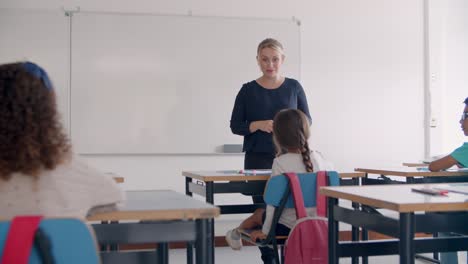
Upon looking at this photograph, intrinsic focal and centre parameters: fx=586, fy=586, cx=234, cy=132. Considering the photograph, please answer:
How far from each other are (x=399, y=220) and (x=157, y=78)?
3.53 m

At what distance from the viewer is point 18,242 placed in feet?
4.12

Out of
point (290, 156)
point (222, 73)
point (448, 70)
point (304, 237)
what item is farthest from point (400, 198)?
point (448, 70)

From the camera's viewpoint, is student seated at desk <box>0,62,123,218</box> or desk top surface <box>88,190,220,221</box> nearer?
student seated at desk <box>0,62,123,218</box>

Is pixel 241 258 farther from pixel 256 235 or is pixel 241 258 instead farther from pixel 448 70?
pixel 448 70

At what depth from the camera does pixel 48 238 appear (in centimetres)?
127

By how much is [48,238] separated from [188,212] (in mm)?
461

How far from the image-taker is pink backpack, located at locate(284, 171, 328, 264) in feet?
8.56

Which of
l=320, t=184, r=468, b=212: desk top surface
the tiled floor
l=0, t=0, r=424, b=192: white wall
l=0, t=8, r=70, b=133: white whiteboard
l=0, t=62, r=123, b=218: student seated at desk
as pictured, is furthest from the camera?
l=0, t=0, r=424, b=192: white wall

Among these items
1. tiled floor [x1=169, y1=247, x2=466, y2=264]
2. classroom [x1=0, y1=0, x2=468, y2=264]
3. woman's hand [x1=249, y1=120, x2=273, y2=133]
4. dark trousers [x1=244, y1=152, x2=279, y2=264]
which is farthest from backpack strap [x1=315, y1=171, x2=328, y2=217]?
classroom [x1=0, y1=0, x2=468, y2=264]

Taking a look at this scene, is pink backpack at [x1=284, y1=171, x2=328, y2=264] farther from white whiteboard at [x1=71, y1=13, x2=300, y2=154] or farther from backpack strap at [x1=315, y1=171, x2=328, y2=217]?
white whiteboard at [x1=71, y1=13, x2=300, y2=154]

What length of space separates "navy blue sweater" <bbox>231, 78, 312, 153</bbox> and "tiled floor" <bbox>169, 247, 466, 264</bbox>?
4.20 ft

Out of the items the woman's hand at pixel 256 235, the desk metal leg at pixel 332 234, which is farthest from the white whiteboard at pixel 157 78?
the desk metal leg at pixel 332 234

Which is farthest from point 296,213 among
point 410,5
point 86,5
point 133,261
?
point 410,5

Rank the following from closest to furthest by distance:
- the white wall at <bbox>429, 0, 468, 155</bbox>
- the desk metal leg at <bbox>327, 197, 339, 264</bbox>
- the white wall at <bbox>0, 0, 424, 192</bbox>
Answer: the desk metal leg at <bbox>327, 197, 339, 264</bbox> → the white wall at <bbox>0, 0, 424, 192</bbox> → the white wall at <bbox>429, 0, 468, 155</bbox>
